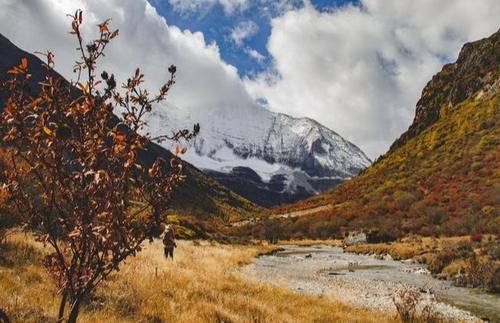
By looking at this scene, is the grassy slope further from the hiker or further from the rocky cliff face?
the hiker

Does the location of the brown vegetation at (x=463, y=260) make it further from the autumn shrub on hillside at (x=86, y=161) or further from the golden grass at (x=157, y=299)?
the autumn shrub on hillside at (x=86, y=161)

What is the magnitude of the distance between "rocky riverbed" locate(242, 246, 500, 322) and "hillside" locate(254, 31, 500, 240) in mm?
13478

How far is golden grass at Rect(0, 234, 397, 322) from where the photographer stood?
7.59 metres

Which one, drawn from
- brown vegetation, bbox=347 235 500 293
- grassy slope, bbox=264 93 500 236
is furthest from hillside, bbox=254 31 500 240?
brown vegetation, bbox=347 235 500 293

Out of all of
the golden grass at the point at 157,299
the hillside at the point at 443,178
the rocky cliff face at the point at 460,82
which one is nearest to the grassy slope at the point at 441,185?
the hillside at the point at 443,178

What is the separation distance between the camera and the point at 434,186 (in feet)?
182

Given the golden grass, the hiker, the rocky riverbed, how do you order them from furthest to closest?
the rocky riverbed
the golden grass
the hiker

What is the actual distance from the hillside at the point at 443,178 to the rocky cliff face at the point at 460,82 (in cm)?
22

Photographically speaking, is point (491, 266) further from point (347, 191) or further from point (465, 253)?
point (347, 191)

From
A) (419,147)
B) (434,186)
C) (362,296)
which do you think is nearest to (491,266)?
(362,296)

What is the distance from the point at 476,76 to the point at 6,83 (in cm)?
8944

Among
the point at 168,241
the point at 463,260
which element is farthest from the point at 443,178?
the point at 168,241

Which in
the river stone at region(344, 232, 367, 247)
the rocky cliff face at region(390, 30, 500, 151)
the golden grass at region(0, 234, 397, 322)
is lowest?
the golden grass at region(0, 234, 397, 322)

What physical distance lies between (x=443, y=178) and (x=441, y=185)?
267 centimetres
